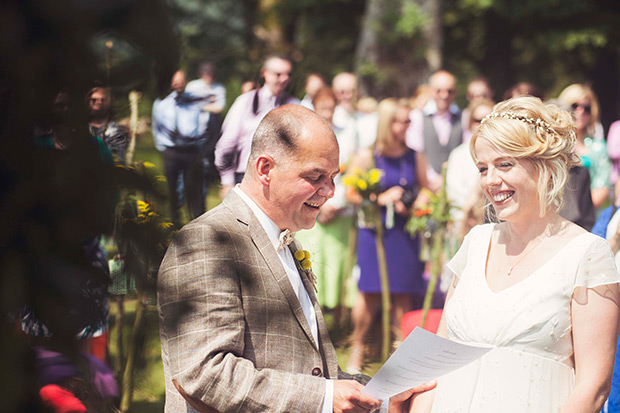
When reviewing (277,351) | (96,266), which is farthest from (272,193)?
(96,266)

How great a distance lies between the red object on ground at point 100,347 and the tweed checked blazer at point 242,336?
397 mm

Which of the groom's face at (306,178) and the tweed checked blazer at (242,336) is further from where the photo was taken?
the groom's face at (306,178)

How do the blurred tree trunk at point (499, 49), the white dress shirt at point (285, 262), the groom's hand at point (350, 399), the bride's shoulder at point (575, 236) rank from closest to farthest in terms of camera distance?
the groom's hand at point (350, 399) → the white dress shirt at point (285, 262) → the bride's shoulder at point (575, 236) → the blurred tree trunk at point (499, 49)

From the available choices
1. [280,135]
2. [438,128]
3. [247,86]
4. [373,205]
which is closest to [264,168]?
[280,135]

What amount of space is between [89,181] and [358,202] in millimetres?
4777

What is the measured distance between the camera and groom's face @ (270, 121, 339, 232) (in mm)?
2000

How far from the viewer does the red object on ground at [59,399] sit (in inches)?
36.7

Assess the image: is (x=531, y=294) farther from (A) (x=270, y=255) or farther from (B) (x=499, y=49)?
(B) (x=499, y=49)

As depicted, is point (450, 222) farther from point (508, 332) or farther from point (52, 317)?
point (52, 317)

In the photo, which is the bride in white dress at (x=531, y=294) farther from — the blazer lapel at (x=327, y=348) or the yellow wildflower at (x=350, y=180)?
the yellow wildflower at (x=350, y=180)

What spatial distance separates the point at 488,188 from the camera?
2439 mm

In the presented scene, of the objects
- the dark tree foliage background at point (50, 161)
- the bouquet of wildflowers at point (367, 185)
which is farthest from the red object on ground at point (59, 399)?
the bouquet of wildflowers at point (367, 185)

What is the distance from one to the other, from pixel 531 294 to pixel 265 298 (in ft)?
3.18

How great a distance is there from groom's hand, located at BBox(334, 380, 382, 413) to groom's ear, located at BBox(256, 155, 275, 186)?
2.02ft
